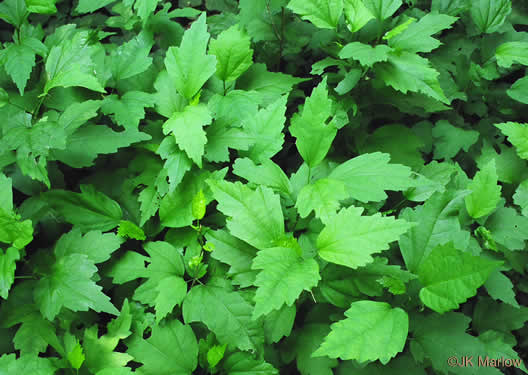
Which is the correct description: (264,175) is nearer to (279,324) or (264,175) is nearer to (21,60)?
(279,324)

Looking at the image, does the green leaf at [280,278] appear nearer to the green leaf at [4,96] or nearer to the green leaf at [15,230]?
the green leaf at [15,230]

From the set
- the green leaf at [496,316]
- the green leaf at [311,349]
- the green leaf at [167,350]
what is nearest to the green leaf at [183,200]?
the green leaf at [167,350]

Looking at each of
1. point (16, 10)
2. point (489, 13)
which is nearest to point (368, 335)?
point (489, 13)

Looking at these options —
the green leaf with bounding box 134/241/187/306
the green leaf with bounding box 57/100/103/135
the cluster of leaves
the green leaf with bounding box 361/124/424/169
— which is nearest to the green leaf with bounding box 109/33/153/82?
the cluster of leaves

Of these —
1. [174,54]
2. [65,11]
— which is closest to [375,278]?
[174,54]

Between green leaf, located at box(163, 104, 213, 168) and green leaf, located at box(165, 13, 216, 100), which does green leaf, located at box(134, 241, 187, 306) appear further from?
green leaf, located at box(165, 13, 216, 100)
